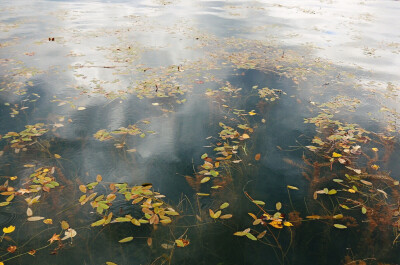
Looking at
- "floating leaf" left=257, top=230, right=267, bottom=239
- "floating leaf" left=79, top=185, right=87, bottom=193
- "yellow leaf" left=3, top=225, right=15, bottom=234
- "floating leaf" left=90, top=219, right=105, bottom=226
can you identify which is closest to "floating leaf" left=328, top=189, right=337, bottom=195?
"floating leaf" left=257, top=230, right=267, bottom=239

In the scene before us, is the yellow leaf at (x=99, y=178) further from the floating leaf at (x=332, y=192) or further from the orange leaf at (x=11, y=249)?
the floating leaf at (x=332, y=192)

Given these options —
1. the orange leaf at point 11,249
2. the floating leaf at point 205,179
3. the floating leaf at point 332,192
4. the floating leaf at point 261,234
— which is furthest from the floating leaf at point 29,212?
the floating leaf at point 332,192

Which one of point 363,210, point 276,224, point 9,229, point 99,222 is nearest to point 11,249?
point 9,229

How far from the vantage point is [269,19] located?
1540 cm

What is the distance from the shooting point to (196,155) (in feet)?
13.1

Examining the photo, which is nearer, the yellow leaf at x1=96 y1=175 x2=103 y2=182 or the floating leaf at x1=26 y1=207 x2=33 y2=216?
the floating leaf at x1=26 y1=207 x2=33 y2=216

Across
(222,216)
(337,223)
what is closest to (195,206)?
(222,216)

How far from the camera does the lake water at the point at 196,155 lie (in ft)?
8.64

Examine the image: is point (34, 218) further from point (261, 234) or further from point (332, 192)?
point (332, 192)

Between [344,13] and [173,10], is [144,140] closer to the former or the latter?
[173,10]

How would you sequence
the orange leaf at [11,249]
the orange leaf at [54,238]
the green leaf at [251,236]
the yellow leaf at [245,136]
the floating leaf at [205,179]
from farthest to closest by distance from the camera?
the yellow leaf at [245,136]
the floating leaf at [205,179]
the green leaf at [251,236]
the orange leaf at [54,238]
the orange leaf at [11,249]

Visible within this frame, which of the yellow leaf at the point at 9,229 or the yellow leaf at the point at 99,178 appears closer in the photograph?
the yellow leaf at the point at 9,229

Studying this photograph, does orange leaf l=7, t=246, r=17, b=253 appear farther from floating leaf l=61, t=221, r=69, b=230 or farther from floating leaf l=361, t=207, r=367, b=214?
floating leaf l=361, t=207, r=367, b=214

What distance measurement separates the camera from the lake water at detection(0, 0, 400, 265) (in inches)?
104
